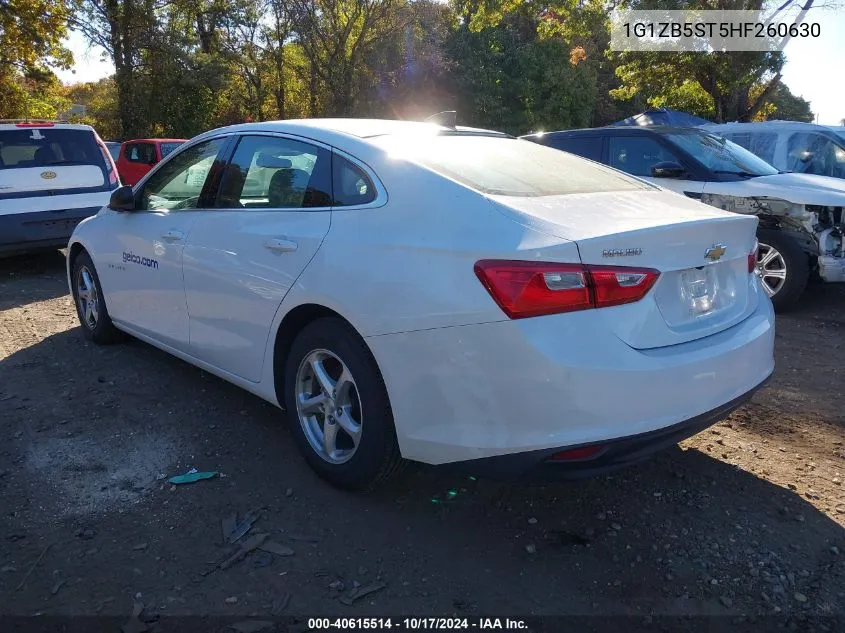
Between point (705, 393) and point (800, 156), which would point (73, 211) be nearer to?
point (705, 393)

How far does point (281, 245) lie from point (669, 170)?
4762 mm

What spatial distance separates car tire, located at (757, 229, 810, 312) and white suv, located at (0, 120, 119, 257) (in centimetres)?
743

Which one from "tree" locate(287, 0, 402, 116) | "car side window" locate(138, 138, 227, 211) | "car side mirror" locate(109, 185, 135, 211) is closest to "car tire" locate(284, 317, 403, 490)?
"car side window" locate(138, 138, 227, 211)

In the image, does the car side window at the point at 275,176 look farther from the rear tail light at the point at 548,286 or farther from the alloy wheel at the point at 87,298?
the alloy wheel at the point at 87,298

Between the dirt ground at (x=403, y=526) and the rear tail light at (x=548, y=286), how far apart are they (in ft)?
3.43

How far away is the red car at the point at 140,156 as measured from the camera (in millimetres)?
14773

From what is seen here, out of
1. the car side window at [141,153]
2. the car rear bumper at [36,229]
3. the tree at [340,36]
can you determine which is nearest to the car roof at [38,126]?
the car rear bumper at [36,229]

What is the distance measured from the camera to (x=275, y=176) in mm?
3605

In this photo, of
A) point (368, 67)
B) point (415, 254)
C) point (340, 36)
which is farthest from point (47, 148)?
point (368, 67)

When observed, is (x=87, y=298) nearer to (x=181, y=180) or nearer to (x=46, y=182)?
(x=181, y=180)

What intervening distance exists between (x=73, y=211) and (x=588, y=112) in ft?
98.4

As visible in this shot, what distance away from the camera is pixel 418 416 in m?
2.71

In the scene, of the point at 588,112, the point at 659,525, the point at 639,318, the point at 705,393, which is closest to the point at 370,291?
the point at 639,318

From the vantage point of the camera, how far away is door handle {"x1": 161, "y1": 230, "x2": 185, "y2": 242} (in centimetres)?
403
